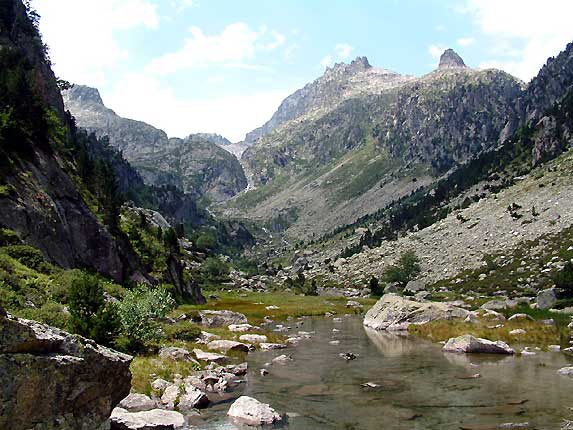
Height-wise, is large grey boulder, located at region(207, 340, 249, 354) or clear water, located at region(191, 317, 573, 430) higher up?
clear water, located at region(191, 317, 573, 430)

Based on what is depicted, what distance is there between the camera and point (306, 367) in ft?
131

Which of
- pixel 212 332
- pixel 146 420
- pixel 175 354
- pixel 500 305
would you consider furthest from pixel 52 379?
pixel 500 305

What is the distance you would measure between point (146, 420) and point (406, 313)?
50.5m

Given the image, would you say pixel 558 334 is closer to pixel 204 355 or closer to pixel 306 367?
pixel 306 367

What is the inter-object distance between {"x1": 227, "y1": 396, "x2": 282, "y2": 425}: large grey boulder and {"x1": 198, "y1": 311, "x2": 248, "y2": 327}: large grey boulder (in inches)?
1576

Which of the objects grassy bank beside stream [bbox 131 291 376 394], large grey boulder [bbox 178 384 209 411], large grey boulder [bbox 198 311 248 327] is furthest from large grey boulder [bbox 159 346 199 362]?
large grey boulder [bbox 198 311 248 327]

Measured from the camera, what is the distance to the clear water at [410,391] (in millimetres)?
24156

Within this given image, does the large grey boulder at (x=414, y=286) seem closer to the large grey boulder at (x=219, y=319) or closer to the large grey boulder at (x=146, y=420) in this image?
the large grey boulder at (x=219, y=319)

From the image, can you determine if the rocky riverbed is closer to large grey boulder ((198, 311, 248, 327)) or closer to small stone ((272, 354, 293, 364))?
small stone ((272, 354, 293, 364))

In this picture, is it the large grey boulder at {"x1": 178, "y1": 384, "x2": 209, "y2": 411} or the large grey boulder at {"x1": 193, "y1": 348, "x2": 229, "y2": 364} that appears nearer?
the large grey boulder at {"x1": 178, "y1": 384, "x2": 209, "y2": 411}

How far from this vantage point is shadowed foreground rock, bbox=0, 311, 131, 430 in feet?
47.3

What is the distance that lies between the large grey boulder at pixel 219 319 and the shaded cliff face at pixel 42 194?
13.8m

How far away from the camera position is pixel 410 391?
30.6 metres

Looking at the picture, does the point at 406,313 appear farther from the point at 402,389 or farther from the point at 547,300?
the point at 402,389
